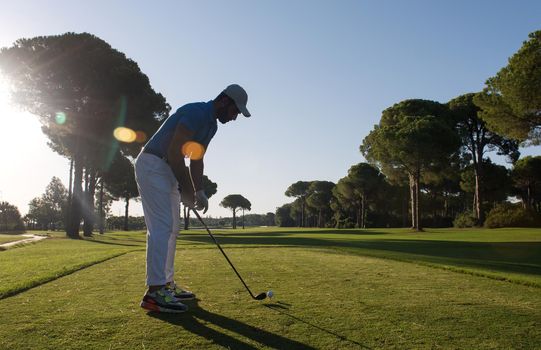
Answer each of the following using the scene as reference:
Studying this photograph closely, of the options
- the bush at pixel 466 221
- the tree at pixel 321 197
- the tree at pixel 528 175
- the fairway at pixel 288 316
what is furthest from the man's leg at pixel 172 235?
the tree at pixel 321 197

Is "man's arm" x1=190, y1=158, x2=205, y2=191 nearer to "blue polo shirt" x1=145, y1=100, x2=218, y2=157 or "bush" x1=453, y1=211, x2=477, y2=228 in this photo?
"blue polo shirt" x1=145, y1=100, x2=218, y2=157

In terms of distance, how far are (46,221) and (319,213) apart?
68.2m

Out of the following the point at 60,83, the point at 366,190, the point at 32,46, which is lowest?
the point at 366,190

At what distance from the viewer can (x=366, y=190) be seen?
79.4 meters

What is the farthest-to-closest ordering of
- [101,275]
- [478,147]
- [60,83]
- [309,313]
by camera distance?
[478,147], [60,83], [101,275], [309,313]

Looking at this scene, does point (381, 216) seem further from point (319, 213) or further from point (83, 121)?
point (83, 121)

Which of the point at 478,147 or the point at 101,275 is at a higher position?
the point at 478,147

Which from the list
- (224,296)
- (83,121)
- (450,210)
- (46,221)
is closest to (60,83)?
(83,121)

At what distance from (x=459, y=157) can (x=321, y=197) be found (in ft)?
206

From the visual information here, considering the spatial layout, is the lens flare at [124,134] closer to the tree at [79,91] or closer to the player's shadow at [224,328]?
the tree at [79,91]

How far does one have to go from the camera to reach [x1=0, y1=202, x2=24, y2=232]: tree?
79750 mm

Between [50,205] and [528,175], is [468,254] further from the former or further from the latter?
[50,205]

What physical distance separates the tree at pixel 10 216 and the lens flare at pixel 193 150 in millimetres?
85883

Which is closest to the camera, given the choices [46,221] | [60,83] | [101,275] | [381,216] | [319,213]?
[101,275]
